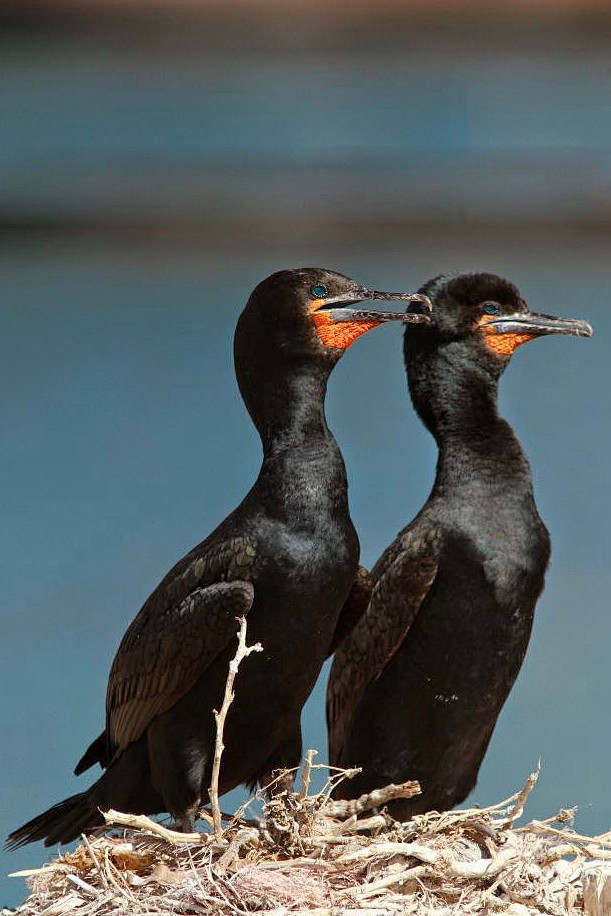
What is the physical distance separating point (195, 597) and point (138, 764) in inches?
16.3

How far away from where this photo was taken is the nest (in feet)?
7.15

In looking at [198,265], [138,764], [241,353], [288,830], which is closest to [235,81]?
[198,265]

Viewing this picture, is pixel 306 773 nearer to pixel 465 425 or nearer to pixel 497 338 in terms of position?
pixel 465 425

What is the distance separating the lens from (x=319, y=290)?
8.98ft

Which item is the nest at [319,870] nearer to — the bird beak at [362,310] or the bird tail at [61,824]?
the bird tail at [61,824]

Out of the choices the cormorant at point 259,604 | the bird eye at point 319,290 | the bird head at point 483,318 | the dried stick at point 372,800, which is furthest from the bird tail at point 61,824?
the bird head at point 483,318

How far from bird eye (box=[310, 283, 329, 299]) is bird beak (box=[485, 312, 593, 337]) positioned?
1.69ft

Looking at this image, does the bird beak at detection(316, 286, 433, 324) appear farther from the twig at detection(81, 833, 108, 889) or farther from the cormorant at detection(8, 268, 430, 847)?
the twig at detection(81, 833, 108, 889)

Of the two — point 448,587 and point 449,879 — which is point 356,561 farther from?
point 449,879

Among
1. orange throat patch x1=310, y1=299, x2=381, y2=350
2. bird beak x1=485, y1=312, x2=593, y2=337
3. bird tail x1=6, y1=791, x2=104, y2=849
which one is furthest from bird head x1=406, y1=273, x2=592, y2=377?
bird tail x1=6, y1=791, x2=104, y2=849

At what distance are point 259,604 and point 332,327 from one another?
0.59 metres

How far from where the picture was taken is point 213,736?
8.51ft

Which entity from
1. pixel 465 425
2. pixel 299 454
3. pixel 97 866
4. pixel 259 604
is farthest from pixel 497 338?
pixel 97 866

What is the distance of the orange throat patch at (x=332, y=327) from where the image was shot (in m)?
2.70
